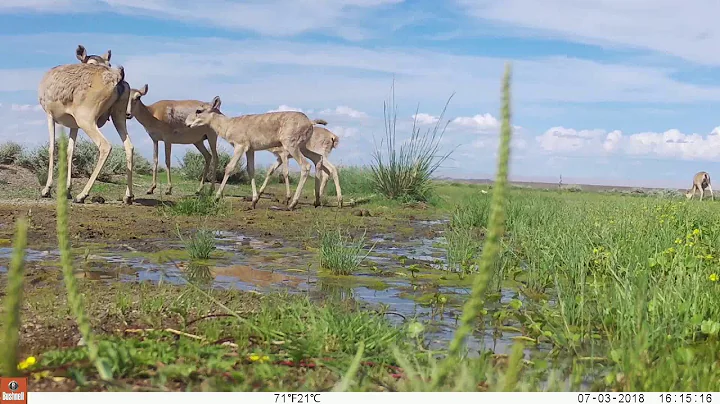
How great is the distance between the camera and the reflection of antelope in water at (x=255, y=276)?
20.0 feet

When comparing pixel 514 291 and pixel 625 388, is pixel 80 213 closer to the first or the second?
pixel 514 291

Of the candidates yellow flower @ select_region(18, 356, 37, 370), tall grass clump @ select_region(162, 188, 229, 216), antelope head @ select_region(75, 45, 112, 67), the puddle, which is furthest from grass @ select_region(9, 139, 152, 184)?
yellow flower @ select_region(18, 356, 37, 370)

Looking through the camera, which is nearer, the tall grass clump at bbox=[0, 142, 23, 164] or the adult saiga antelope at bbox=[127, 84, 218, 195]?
the adult saiga antelope at bbox=[127, 84, 218, 195]

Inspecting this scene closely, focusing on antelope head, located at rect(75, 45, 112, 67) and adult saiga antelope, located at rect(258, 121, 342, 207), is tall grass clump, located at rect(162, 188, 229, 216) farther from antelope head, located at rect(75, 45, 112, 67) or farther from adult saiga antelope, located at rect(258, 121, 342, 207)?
antelope head, located at rect(75, 45, 112, 67)

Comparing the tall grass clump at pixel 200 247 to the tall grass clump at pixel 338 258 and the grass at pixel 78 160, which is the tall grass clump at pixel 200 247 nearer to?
the tall grass clump at pixel 338 258

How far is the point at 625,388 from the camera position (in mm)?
3098

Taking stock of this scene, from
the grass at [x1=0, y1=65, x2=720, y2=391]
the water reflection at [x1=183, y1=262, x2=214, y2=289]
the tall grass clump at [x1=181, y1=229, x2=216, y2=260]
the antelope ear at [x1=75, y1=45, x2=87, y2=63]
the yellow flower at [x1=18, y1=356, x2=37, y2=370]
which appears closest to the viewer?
the grass at [x1=0, y1=65, x2=720, y2=391]

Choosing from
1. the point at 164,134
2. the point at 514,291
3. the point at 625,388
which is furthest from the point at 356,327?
the point at 164,134

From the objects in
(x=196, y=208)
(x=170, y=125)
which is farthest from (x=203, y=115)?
(x=196, y=208)

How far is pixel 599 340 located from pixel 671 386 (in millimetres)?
1225

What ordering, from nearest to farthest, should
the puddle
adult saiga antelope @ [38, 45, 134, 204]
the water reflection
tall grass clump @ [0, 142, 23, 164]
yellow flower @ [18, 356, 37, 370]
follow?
yellow flower @ [18, 356, 37, 370] < the puddle < the water reflection < adult saiga antelope @ [38, 45, 134, 204] < tall grass clump @ [0, 142, 23, 164]

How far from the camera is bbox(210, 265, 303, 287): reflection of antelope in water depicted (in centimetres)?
609

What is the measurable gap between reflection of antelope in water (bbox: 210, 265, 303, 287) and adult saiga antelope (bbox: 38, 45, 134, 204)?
6.72 meters

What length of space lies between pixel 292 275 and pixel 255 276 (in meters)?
0.33
